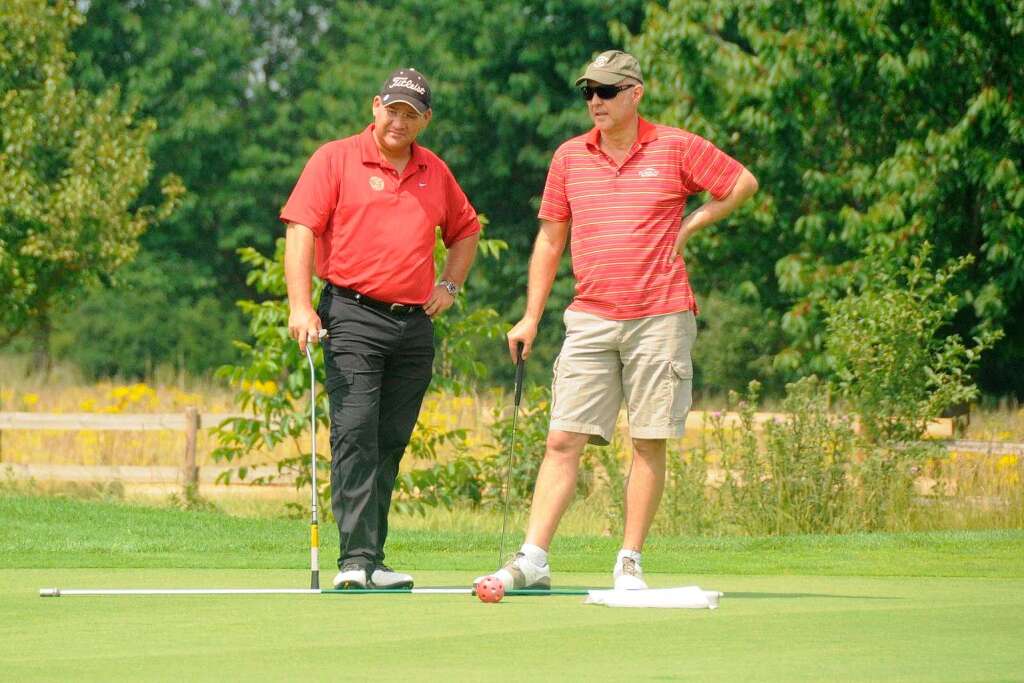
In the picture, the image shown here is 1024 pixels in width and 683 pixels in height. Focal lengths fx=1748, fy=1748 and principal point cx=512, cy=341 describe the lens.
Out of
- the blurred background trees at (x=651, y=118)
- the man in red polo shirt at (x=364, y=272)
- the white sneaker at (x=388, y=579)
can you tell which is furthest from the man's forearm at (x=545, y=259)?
the blurred background trees at (x=651, y=118)

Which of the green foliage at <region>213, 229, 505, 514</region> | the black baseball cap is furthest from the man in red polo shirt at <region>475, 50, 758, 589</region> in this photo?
the green foliage at <region>213, 229, 505, 514</region>

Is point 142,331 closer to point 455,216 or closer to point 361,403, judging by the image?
point 455,216

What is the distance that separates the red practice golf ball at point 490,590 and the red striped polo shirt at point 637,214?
1.13m

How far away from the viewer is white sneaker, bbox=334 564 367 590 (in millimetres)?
6207

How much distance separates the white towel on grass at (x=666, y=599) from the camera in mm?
5410

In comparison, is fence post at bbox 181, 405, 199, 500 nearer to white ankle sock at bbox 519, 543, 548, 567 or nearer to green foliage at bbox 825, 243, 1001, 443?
green foliage at bbox 825, 243, 1001, 443

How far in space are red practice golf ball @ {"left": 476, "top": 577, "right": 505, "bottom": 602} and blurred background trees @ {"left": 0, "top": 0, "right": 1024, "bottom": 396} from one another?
25.4 ft

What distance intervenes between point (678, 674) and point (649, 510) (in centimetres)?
234

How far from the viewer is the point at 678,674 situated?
4.02 meters

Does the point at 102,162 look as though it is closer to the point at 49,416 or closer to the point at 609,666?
the point at 49,416

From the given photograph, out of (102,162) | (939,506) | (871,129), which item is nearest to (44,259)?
(102,162)

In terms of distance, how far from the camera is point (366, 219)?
21.3 feet

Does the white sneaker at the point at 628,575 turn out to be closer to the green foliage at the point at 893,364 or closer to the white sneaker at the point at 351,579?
the white sneaker at the point at 351,579

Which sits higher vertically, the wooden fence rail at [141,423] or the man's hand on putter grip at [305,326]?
the man's hand on putter grip at [305,326]
